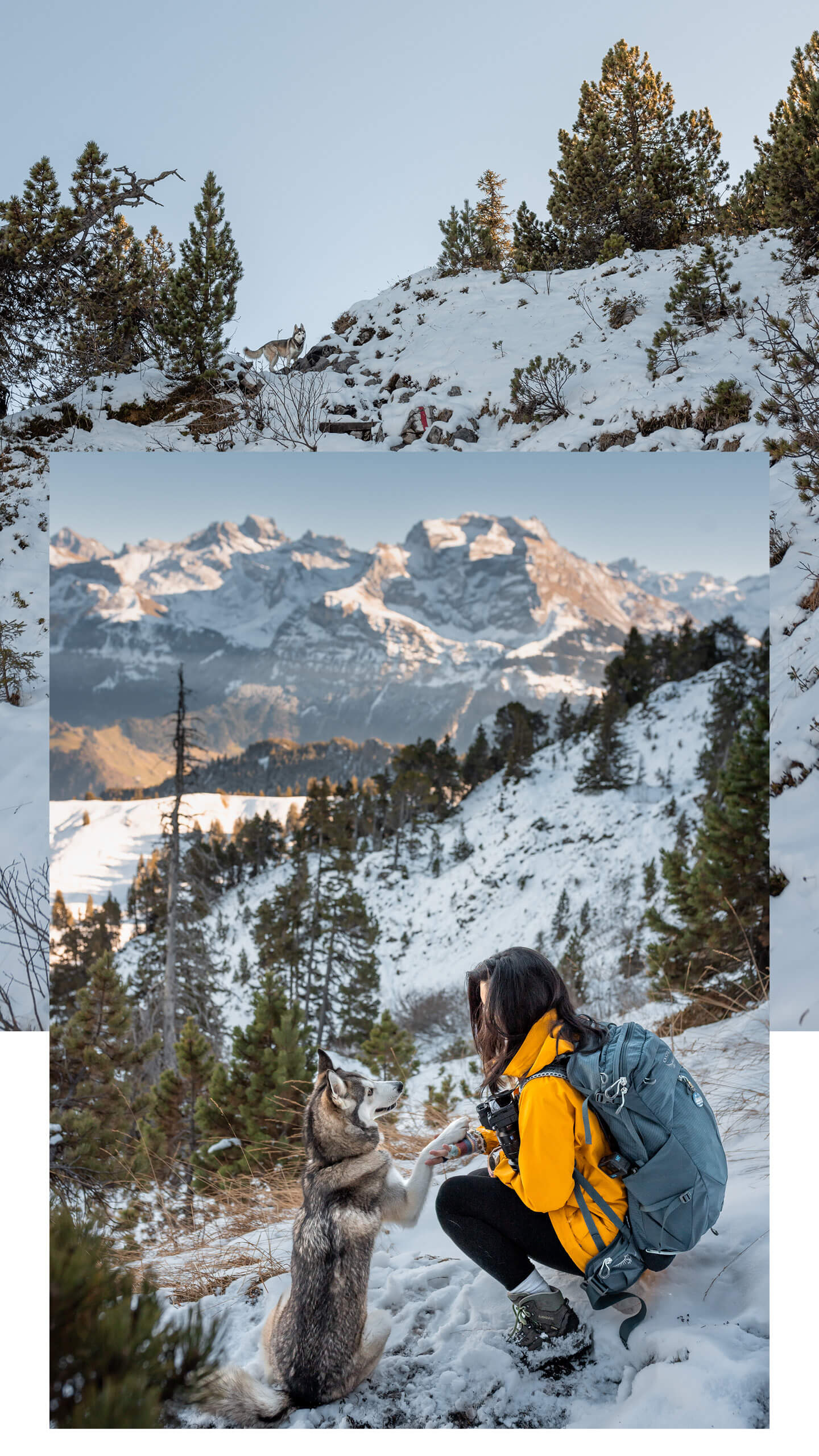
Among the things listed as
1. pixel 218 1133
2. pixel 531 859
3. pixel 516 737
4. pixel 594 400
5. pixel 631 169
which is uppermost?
pixel 631 169

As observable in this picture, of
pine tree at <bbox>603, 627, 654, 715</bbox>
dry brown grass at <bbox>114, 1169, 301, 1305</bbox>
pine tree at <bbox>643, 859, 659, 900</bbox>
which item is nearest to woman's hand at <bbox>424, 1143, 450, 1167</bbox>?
dry brown grass at <bbox>114, 1169, 301, 1305</bbox>

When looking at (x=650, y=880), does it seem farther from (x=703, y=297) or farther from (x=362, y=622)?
(x=703, y=297)

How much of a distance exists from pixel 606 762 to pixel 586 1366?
3.48 m

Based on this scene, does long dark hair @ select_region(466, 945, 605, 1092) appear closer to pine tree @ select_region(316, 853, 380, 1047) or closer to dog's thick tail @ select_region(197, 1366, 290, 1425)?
dog's thick tail @ select_region(197, 1366, 290, 1425)

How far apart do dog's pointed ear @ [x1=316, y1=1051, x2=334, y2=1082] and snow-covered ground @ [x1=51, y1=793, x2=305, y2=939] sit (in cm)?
256

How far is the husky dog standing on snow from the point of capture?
8.26 metres

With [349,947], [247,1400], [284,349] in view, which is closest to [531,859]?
[349,947]

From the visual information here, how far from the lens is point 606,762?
5.29 meters

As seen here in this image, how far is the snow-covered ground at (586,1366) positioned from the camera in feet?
7.29

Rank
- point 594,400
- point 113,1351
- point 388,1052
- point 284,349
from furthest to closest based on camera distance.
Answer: point 284,349 < point 594,400 < point 388,1052 < point 113,1351

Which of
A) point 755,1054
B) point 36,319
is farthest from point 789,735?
point 36,319

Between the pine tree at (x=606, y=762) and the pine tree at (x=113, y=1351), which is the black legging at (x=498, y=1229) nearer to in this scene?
the pine tree at (x=113, y=1351)

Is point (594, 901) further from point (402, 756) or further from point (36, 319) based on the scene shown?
point (36, 319)

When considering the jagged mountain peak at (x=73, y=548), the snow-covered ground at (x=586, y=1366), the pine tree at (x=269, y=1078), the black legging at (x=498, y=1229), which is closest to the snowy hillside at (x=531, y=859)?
the pine tree at (x=269, y=1078)
